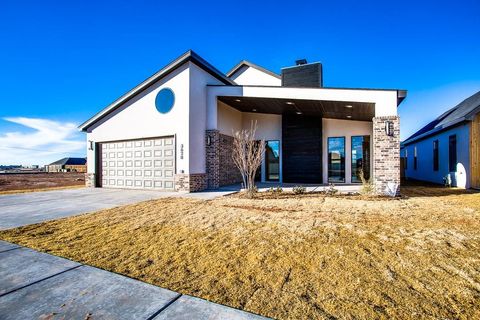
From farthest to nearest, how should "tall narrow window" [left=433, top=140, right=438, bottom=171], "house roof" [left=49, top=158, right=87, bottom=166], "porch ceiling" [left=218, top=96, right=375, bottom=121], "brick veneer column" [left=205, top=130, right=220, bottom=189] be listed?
"house roof" [left=49, top=158, right=87, bottom=166]
"tall narrow window" [left=433, top=140, right=438, bottom=171]
"brick veneer column" [left=205, top=130, right=220, bottom=189]
"porch ceiling" [left=218, top=96, right=375, bottom=121]

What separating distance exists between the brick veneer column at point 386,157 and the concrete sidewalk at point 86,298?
28.0 ft

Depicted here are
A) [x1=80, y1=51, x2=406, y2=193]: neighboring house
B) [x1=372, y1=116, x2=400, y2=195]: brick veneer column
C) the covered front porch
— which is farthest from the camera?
the covered front porch

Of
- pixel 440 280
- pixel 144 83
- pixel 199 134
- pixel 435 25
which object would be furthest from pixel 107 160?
pixel 435 25

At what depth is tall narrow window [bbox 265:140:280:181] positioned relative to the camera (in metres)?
14.0

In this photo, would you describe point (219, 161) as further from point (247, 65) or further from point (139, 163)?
point (247, 65)

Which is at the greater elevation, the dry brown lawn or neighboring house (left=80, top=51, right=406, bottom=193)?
neighboring house (left=80, top=51, right=406, bottom=193)

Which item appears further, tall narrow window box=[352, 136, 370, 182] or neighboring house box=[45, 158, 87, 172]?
neighboring house box=[45, 158, 87, 172]

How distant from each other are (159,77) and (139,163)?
14.5 feet

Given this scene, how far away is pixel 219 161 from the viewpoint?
39.0ft

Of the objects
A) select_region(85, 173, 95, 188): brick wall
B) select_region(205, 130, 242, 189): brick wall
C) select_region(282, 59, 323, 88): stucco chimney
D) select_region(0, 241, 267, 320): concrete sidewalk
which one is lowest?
select_region(0, 241, 267, 320): concrete sidewalk

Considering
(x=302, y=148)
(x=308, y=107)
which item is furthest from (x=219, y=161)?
(x=308, y=107)

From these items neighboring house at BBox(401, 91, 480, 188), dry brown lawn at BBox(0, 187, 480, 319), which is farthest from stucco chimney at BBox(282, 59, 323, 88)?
dry brown lawn at BBox(0, 187, 480, 319)

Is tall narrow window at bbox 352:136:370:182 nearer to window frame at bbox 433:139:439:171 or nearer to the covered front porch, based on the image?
the covered front porch

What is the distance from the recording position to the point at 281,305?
2104 mm
